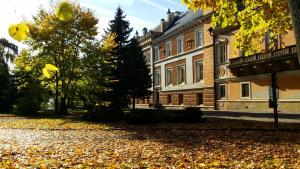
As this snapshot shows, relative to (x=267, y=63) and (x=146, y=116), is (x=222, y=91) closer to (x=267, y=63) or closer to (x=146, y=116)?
(x=267, y=63)

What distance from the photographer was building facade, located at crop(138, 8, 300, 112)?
97.7ft

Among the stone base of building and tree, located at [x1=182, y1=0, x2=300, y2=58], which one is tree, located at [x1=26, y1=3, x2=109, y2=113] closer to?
the stone base of building

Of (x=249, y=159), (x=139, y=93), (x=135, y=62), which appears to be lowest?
(x=249, y=159)

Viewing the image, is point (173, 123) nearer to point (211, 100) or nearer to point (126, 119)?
point (126, 119)

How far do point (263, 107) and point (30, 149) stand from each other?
2546 centimetres

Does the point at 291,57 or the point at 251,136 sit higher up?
the point at 291,57

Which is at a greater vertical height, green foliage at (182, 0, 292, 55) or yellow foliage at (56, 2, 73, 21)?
green foliage at (182, 0, 292, 55)

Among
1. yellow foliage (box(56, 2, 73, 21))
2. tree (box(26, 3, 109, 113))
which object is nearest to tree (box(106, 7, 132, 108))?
tree (box(26, 3, 109, 113))

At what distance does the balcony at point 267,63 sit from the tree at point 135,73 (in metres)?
9.21

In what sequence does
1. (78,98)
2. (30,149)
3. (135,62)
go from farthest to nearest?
(135,62) → (78,98) → (30,149)

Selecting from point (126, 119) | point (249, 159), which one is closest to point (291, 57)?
point (126, 119)

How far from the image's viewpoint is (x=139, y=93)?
39.5 metres

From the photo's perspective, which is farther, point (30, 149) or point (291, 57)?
point (291, 57)

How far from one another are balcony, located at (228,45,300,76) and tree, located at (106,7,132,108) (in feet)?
34.6
